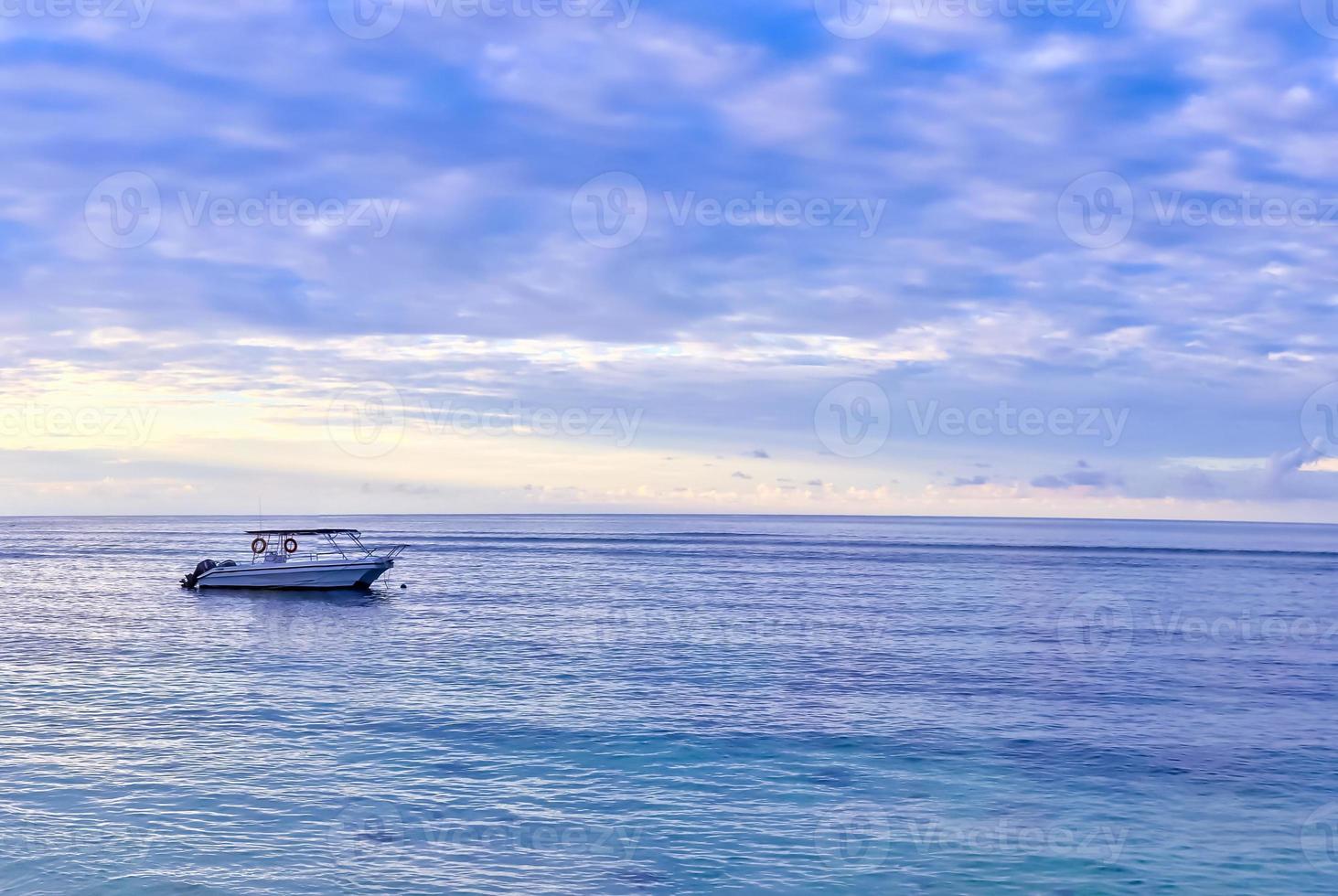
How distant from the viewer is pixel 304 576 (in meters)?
74.9

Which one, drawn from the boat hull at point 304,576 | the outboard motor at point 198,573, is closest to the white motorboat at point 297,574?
the boat hull at point 304,576

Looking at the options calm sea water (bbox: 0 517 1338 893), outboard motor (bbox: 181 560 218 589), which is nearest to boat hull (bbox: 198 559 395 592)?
outboard motor (bbox: 181 560 218 589)

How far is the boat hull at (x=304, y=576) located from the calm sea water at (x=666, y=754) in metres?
17.2

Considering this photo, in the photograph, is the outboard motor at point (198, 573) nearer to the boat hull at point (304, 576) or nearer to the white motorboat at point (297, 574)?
the white motorboat at point (297, 574)

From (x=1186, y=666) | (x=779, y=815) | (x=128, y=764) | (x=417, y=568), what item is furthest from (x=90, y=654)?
(x=417, y=568)

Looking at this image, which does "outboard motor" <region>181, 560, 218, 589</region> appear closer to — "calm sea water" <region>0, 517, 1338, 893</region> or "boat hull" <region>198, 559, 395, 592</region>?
"boat hull" <region>198, 559, 395, 592</region>

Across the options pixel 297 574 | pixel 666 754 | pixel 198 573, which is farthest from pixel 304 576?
pixel 666 754

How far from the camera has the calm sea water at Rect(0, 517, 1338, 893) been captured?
18.0 m

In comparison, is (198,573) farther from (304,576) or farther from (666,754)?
(666,754)

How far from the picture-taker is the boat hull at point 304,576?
246ft

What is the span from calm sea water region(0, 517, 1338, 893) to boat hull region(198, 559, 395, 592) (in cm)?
1724

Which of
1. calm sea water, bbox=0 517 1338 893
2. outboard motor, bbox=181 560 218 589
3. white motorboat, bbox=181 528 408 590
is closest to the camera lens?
calm sea water, bbox=0 517 1338 893

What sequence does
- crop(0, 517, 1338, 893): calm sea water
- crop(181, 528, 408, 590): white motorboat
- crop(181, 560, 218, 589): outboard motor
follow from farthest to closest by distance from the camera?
1. crop(181, 560, 218, 589): outboard motor
2. crop(181, 528, 408, 590): white motorboat
3. crop(0, 517, 1338, 893): calm sea water

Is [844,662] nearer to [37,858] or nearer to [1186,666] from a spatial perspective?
[1186,666]
